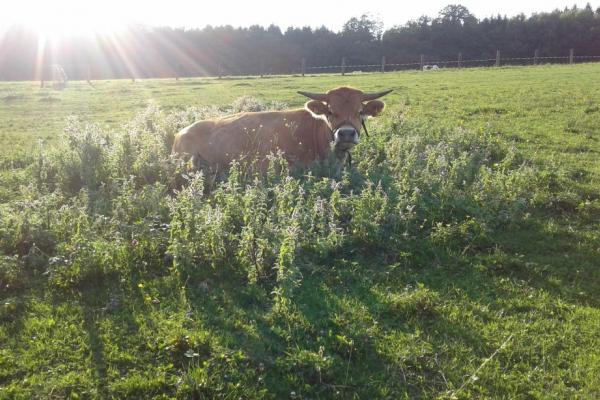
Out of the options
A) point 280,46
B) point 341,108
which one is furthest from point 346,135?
point 280,46

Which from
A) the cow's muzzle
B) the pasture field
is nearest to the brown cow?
the cow's muzzle

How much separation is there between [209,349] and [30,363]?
138cm

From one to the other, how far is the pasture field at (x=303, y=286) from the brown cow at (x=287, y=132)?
0.73 meters

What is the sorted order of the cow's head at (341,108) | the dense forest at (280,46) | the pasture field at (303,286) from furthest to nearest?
the dense forest at (280,46) → the cow's head at (341,108) → the pasture field at (303,286)

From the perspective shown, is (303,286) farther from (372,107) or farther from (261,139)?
(372,107)

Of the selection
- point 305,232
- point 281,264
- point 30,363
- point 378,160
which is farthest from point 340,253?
point 378,160

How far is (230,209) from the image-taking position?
19.7 ft

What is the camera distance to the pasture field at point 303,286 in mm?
3729

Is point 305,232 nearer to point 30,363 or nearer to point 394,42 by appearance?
point 30,363

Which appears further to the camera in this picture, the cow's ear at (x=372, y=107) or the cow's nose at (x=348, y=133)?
the cow's ear at (x=372, y=107)

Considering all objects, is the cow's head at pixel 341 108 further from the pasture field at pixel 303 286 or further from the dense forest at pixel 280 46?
the dense forest at pixel 280 46

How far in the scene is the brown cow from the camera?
27.8 feet

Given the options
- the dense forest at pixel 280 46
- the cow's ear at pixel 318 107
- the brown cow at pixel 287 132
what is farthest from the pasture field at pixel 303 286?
the dense forest at pixel 280 46

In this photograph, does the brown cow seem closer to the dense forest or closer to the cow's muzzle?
the cow's muzzle
